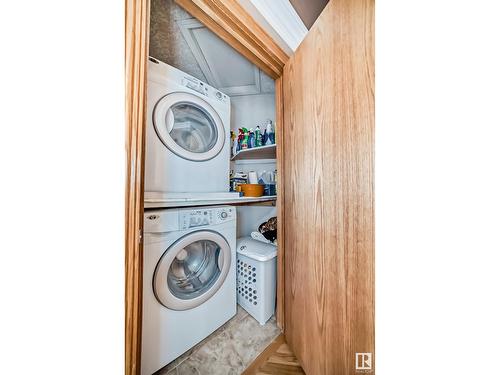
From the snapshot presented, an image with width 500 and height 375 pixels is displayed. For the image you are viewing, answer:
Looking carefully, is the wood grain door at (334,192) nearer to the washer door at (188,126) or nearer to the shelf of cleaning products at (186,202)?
the shelf of cleaning products at (186,202)

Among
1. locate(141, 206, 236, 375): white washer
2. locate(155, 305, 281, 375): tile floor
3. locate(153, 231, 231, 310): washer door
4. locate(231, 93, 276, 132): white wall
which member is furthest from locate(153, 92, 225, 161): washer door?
locate(155, 305, 281, 375): tile floor

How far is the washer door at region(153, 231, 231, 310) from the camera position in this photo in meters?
0.96

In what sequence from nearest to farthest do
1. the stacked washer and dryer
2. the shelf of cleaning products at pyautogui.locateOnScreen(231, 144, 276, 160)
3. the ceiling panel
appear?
the stacked washer and dryer → the ceiling panel → the shelf of cleaning products at pyautogui.locateOnScreen(231, 144, 276, 160)

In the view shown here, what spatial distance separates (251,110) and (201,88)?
843 mm

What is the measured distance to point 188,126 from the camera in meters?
1.28

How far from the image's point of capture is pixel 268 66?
A: 3.79 ft

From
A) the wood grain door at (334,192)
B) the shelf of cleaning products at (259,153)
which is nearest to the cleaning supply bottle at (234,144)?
the shelf of cleaning products at (259,153)

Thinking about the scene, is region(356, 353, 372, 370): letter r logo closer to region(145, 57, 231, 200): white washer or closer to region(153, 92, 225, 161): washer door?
region(145, 57, 231, 200): white washer

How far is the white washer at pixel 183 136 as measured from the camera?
40.6 inches

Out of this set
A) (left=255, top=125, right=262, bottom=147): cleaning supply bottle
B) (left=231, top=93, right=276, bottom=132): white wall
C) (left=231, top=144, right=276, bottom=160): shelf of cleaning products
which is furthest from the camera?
(left=231, top=93, right=276, bottom=132): white wall

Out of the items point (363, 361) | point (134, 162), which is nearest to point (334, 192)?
point (363, 361)
